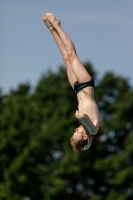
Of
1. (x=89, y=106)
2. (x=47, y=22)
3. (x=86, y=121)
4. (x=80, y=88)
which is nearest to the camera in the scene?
(x=86, y=121)

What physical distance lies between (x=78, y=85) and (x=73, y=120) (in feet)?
118

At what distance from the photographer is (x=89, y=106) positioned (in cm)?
1769

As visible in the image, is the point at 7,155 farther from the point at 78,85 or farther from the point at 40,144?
the point at 78,85

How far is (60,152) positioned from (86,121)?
37008 millimetres

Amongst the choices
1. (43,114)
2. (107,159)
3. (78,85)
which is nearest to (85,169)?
(107,159)

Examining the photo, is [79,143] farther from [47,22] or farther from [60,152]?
[60,152]

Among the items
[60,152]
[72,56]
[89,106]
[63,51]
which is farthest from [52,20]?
[60,152]

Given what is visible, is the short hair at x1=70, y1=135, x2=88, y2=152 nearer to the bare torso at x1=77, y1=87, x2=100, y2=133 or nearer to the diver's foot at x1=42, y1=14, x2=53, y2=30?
the bare torso at x1=77, y1=87, x2=100, y2=133

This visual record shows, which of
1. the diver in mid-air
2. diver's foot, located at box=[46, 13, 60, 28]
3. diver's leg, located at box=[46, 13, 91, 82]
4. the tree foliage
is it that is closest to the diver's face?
the diver in mid-air

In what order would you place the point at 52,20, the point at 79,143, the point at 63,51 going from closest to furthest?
the point at 79,143, the point at 63,51, the point at 52,20

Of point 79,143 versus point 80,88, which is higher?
point 80,88

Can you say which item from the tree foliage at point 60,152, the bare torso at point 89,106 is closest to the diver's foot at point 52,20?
the bare torso at point 89,106

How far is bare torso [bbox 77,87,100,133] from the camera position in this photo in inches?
691

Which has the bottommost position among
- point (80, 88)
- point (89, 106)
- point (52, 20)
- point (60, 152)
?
point (89, 106)
